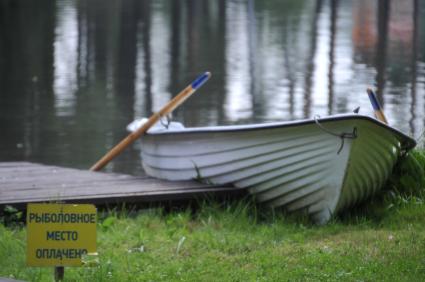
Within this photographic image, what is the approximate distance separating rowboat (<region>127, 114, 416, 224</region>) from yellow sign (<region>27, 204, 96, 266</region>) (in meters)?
3.04

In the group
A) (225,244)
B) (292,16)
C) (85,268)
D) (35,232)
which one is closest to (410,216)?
(225,244)

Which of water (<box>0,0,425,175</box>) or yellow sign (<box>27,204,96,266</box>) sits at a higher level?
yellow sign (<box>27,204,96,266</box>)

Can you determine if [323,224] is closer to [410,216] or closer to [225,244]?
[410,216]

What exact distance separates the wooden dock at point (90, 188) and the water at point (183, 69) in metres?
3.29

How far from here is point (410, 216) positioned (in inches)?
339

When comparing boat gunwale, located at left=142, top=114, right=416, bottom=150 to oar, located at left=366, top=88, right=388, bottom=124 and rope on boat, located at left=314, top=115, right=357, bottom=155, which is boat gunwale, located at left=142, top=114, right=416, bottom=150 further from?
oar, located at left=366, top=88, right=388, bottom=124

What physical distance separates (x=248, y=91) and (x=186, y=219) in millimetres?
10461

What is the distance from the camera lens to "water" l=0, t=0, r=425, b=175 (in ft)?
53.4

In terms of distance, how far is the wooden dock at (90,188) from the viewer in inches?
356

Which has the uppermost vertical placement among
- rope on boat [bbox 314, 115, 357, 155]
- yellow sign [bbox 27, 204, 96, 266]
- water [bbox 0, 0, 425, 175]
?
rope on boat [bbox 314, 115, 357, 155]

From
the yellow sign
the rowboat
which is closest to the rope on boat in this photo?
the rowboat

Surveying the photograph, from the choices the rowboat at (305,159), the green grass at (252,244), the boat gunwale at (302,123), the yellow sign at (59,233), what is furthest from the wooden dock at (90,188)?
the yellow sign at (59,233)

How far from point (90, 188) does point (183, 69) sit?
12.4 m

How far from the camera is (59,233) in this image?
6.04 metres
